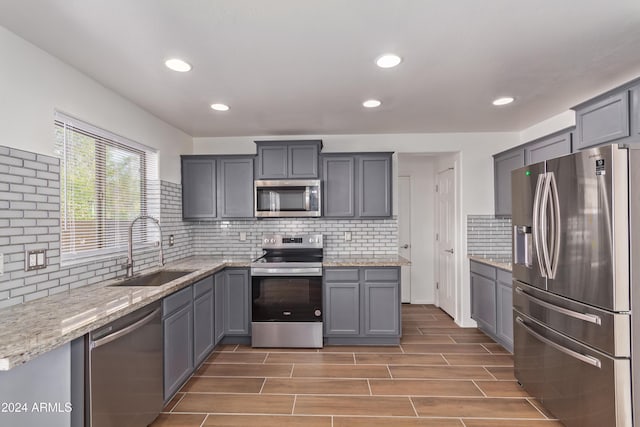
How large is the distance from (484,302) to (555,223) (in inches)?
73.1

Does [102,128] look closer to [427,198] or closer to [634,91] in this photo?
[634,91]

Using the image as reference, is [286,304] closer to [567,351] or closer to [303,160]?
[303,160]

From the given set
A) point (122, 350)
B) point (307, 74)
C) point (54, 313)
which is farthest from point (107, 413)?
A: point (307, 74)

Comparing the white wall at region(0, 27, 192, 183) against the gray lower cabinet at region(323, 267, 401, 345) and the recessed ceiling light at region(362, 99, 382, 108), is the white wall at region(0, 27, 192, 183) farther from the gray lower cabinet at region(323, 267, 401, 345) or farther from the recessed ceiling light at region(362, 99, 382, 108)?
→ the gray lower cabinet at region(323, 267, 401, 345)

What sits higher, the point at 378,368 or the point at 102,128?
the point at 102,128

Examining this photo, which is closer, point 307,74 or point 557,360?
point 557,360

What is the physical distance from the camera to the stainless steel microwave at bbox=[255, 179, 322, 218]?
12.4 feet

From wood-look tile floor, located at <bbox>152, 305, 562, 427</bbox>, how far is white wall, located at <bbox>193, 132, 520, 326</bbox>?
0.85m

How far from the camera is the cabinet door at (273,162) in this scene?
3.85 m

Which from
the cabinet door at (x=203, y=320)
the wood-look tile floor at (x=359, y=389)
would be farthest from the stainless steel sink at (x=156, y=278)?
the wood-look tile floor at (x=359, y=389)

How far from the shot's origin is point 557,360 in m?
2.15

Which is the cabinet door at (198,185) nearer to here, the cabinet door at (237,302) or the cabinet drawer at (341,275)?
the cabinet door at (237,302)

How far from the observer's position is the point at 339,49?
2043mm

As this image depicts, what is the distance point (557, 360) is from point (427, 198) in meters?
3.30
